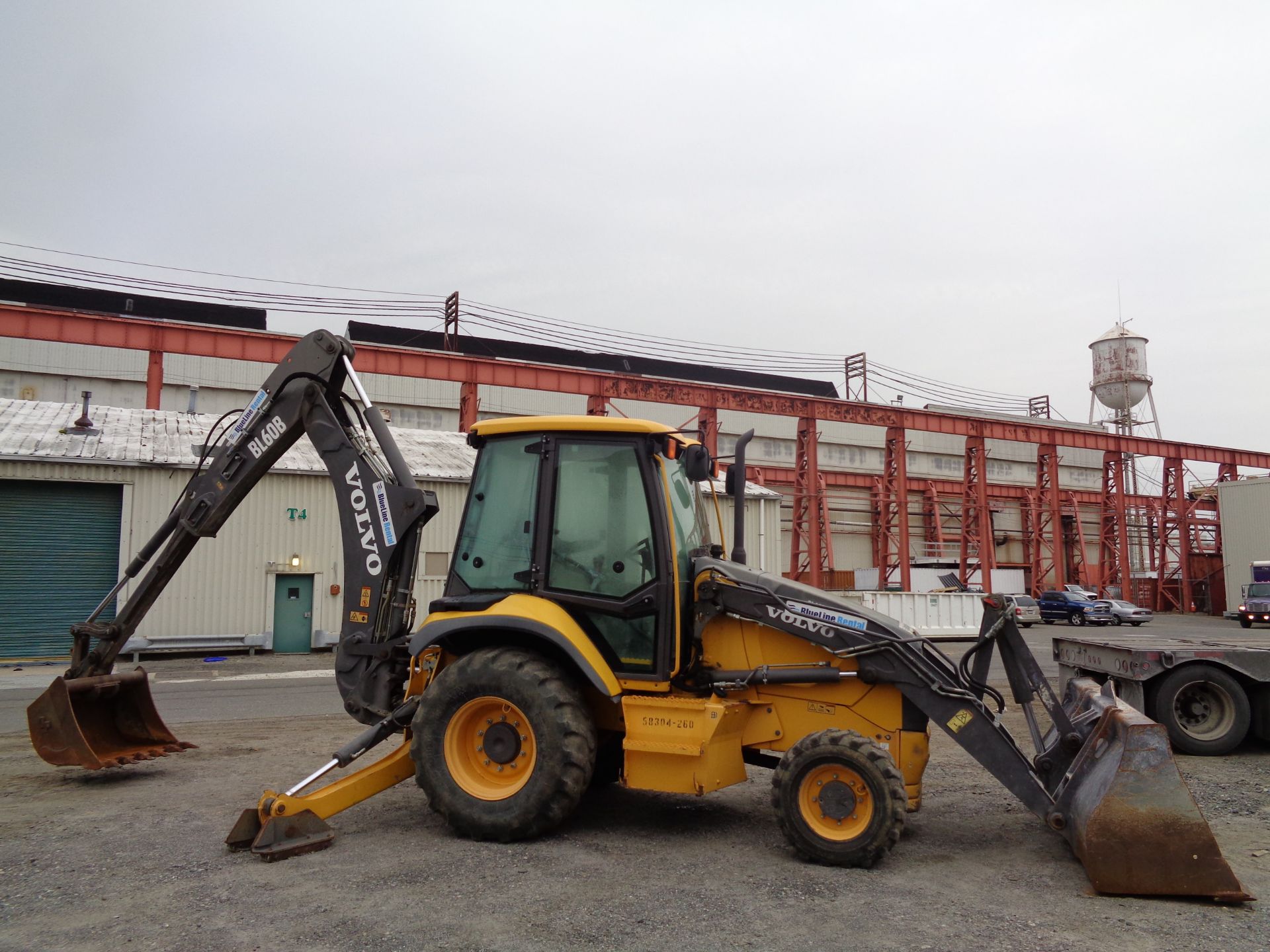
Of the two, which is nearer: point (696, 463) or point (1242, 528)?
point (696, 463)

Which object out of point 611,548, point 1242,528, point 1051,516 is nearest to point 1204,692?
point 611,548

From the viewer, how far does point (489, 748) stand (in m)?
5.52

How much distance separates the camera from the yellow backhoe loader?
197 inches

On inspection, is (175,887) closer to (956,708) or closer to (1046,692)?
(956,708)

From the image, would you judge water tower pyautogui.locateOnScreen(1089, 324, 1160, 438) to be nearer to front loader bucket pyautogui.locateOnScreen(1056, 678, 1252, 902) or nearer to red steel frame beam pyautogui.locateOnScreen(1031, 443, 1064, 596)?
red steel frame beam pyautogui.locateOnScreen(1031, 443, 1064, 596)

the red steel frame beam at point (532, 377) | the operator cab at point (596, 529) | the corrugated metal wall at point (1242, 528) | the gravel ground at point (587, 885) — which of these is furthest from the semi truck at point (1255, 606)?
the operator cab at point (596, 529)

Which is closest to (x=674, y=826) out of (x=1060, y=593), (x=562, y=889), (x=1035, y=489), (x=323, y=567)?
(x=562, y=889)

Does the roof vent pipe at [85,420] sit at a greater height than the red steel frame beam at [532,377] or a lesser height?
lesser

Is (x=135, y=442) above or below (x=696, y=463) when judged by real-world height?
above

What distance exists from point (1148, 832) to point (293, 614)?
19.5 meters

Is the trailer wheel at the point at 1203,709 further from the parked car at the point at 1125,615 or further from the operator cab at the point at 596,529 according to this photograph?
the parked car at the point at 1125,615

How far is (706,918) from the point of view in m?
4.24

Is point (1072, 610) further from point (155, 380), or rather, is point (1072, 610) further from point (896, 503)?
point (155, 380)

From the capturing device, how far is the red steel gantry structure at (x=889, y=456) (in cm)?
2348
